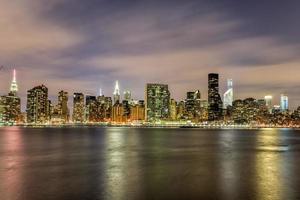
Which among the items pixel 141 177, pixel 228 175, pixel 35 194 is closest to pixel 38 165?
pixel 141 177

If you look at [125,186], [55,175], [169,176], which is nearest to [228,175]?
[169,176]

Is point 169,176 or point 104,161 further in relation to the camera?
point 104,161

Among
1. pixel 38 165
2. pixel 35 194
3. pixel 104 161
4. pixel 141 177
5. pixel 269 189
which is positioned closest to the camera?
pixel 35 194

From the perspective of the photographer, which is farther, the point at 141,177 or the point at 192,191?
the point at 141,177

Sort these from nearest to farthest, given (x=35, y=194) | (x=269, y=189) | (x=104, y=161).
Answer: (x=35, y=194), (x=269, y=189), (x=104, y=161)

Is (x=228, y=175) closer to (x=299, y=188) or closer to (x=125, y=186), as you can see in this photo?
(x=299, y=188)

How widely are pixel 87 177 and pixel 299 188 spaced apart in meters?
17.8

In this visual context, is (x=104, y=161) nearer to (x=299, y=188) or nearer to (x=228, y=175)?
(x=228, y=175)

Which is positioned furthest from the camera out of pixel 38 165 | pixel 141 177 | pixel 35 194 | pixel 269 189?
pixel 38 165

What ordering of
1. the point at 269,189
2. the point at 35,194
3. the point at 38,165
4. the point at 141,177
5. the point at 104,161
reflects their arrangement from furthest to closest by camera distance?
the point at 104,161, the point at 38,165, the point at 141,177, the point at 269,189, the point at 35,194

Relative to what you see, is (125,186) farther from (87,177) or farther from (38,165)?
(38,165)

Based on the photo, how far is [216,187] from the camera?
100 ft

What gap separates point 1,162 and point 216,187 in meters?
29.3

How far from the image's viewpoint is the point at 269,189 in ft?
97.1
